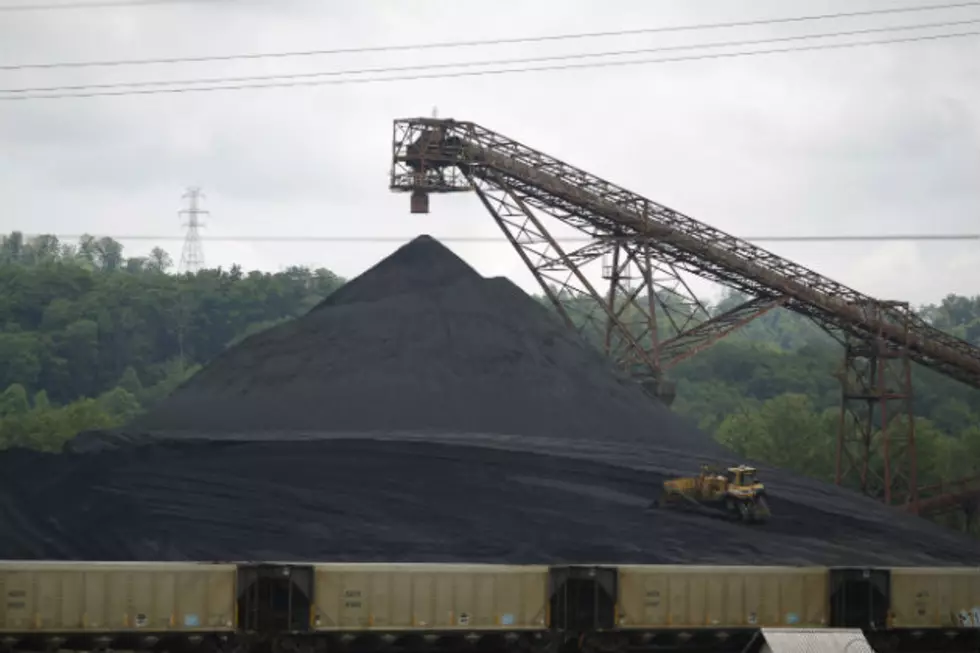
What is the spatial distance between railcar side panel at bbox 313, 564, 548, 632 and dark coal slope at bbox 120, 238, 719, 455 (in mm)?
7812

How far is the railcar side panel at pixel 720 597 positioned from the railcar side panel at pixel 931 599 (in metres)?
1.35

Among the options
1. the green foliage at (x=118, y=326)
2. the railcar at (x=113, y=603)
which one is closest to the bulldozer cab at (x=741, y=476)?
the railcar at (x=113, y=603)

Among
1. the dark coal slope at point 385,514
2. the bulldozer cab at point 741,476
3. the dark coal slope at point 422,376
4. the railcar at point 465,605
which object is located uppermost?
the dark coal slope at point 422,376

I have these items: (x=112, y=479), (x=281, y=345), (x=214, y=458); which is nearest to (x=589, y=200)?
(x=281, y=345)

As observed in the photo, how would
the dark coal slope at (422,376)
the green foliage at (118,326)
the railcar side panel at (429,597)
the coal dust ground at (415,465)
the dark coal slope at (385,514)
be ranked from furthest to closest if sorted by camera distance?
the green foliage at (118,326)
the dark coal slope at (422,376)
the coal dust ground at (415,465)
the dark coal slope at (385,514)
the railcar side panel at (429,597)

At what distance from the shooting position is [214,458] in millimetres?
Result: 26828

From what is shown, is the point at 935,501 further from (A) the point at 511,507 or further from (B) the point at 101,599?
(B) the point at 101,599

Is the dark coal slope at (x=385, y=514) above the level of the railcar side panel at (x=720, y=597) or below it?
above

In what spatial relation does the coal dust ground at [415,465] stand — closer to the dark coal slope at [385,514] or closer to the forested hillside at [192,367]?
the dark coal slope at [385,514]

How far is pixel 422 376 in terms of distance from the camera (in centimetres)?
3016

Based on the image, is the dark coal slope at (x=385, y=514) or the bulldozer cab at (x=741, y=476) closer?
the dark coal slope at (x=385, y=514)

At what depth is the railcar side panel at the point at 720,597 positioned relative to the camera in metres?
21.5

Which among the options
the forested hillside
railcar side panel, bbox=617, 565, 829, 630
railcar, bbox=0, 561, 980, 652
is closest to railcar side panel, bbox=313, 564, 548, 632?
railcar, bbox=0, 561, 980, 652

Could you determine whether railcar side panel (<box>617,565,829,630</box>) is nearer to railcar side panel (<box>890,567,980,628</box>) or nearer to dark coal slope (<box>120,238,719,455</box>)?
railcar side panel (<box>890,567,980,628</box>)
